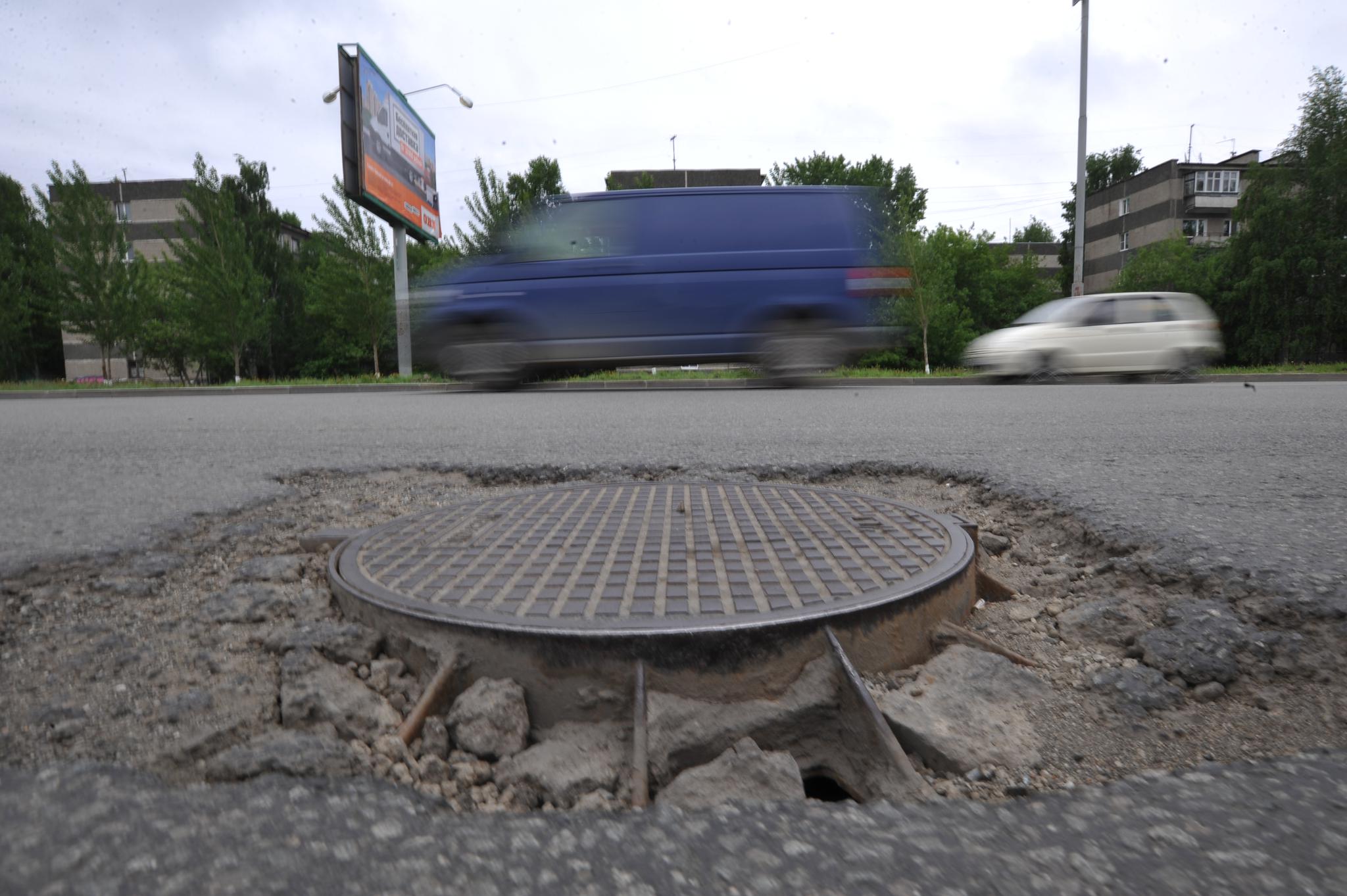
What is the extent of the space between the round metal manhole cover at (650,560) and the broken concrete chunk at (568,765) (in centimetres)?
14

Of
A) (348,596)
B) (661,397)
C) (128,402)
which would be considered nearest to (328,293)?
(128,402)

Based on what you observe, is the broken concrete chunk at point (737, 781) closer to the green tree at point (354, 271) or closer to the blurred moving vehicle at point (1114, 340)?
the blurred moving vehicle at point (1114, 340)

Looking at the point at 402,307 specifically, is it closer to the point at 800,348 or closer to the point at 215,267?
the point at 215,267

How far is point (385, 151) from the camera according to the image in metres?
15.9

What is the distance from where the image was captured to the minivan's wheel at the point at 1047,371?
9.79 metres

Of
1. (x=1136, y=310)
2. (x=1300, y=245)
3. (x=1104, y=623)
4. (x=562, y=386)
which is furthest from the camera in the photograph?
(x=1300, y=245)

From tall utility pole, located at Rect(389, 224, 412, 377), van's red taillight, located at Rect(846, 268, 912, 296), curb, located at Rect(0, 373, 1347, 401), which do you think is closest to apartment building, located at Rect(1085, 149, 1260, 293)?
curb, located at Rect(0, 373, 1347, 401)

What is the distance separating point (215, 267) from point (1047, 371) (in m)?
19.6

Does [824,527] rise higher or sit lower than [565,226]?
lower

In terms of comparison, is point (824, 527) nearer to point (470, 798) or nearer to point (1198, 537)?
point (1198, 537)

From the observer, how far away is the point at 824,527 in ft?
5.90

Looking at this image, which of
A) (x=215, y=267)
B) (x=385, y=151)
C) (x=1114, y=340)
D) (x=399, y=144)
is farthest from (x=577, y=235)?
(x=215, y=267)

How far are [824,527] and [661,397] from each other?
192 inches

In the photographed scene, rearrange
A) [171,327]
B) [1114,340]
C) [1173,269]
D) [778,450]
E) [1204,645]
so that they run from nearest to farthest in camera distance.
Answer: [1204,645] < [778,450] < [1114,340] < [171,327] < [1173,269]
